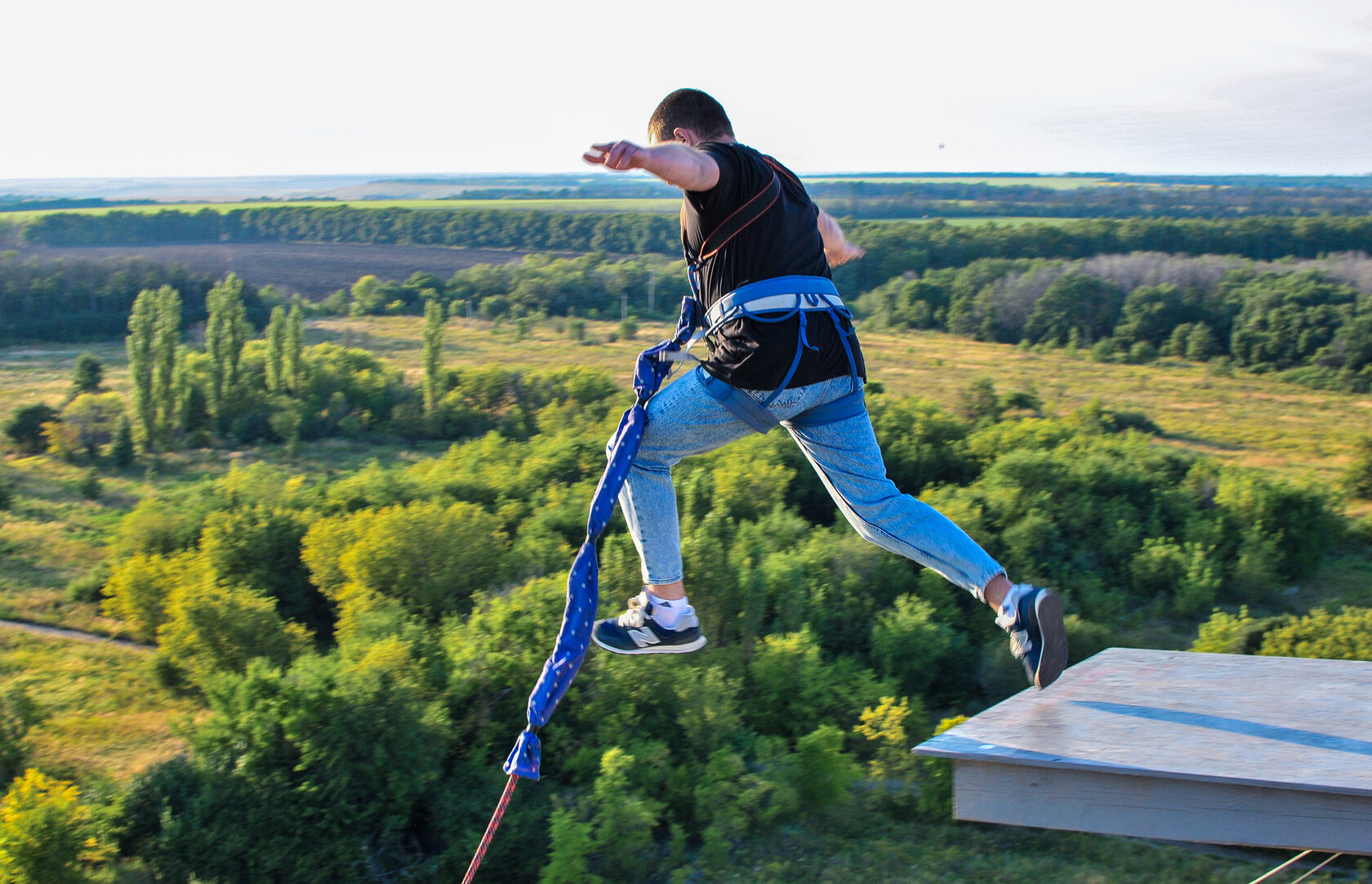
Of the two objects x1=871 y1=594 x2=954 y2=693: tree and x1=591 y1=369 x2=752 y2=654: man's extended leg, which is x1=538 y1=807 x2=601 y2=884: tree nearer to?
x1=871 y1=594 x2=954 y2=693: tree

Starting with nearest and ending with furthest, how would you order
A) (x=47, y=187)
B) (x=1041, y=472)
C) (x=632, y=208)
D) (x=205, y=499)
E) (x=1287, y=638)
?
(x=1287, y=638) < (x=1041, y=472) < (x=205, y=499) < (x=632, y=208) < (x=47, y=187)

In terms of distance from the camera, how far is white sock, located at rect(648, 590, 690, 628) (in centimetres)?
353

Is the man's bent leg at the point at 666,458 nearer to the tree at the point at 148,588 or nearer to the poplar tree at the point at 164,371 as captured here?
the tree at the point at 148,588

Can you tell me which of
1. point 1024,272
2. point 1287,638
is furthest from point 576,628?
point 1024,272

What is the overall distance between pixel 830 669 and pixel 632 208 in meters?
79.0

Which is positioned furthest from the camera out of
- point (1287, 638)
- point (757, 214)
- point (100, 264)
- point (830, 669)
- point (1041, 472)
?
point (100, 264)

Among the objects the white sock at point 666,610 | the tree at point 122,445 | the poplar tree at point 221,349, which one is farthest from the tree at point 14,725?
the poplar tree at point 221,349

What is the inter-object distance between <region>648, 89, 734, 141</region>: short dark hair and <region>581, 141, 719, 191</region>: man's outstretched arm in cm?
30

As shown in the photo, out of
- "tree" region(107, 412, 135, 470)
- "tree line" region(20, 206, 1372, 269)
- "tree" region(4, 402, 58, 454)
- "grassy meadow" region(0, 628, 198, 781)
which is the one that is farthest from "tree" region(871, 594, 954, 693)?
"tree" region(4, 402, 58, 454)

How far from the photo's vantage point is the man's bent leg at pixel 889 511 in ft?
11.4

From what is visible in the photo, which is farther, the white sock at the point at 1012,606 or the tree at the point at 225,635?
the tree at the point at 225,635

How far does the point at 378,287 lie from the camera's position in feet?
257

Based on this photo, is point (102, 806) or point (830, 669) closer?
point (102, 806)

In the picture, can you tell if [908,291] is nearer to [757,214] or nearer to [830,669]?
[830,669]
